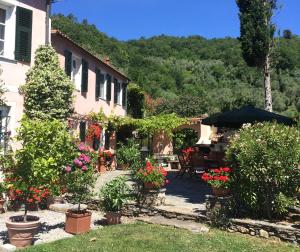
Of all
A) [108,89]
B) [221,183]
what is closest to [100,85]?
[108,89]

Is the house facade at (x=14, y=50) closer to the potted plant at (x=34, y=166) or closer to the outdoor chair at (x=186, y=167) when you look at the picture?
the potted plant at (x=34, y=166)

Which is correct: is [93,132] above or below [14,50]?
below

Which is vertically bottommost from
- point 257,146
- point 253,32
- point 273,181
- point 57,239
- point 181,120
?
point 57,239

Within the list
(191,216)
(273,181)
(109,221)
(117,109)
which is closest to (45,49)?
(109,221)

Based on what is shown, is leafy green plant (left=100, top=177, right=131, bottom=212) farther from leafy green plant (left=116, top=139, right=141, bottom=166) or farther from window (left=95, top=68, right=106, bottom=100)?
window (left=95, top=68, right=106, bottom=100)

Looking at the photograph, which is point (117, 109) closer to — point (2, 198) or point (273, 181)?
point (2, 198)

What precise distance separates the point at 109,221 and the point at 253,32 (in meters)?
14.0

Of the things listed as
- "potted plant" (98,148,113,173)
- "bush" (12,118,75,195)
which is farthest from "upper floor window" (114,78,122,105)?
"bush" (12,118,75,195)

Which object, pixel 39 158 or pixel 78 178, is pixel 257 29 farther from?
pixel 39 158

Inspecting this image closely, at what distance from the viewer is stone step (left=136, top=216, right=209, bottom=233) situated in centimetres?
812

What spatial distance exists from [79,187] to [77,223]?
0.79m

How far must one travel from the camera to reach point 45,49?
12.2 m

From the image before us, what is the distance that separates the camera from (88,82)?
17031mm

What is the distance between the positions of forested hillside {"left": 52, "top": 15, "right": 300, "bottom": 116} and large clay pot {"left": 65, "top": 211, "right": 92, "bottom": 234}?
2108 centimetres
